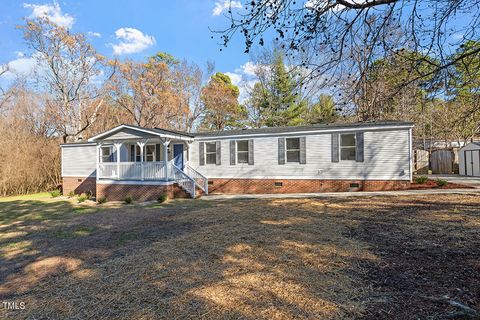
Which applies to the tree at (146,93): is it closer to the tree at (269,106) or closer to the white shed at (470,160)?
the tree at (269,106)

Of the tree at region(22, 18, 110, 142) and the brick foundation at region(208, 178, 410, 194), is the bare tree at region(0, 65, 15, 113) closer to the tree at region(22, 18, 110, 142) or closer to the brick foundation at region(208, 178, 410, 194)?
the tree at region(22, 18, 110, 142)

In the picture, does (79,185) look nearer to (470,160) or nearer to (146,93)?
(146,93)

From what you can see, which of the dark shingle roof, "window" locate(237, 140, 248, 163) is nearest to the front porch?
the dark shingle roof

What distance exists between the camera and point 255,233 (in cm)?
571

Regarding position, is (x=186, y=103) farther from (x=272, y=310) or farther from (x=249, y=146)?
(x=272, y=310)

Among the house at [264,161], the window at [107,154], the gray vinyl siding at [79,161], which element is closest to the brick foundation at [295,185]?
the house at [264,161]

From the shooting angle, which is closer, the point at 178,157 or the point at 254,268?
the point at 254,268

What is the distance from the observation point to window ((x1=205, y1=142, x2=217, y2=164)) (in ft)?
49.8

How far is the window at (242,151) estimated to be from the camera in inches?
569

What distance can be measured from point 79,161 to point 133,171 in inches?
237

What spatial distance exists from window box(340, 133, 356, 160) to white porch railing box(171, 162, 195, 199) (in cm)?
725

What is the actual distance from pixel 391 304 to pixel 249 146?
1174cm

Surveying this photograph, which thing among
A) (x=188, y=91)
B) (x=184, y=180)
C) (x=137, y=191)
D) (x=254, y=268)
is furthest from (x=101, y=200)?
(x=188, y=91)

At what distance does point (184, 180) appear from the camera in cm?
1369
